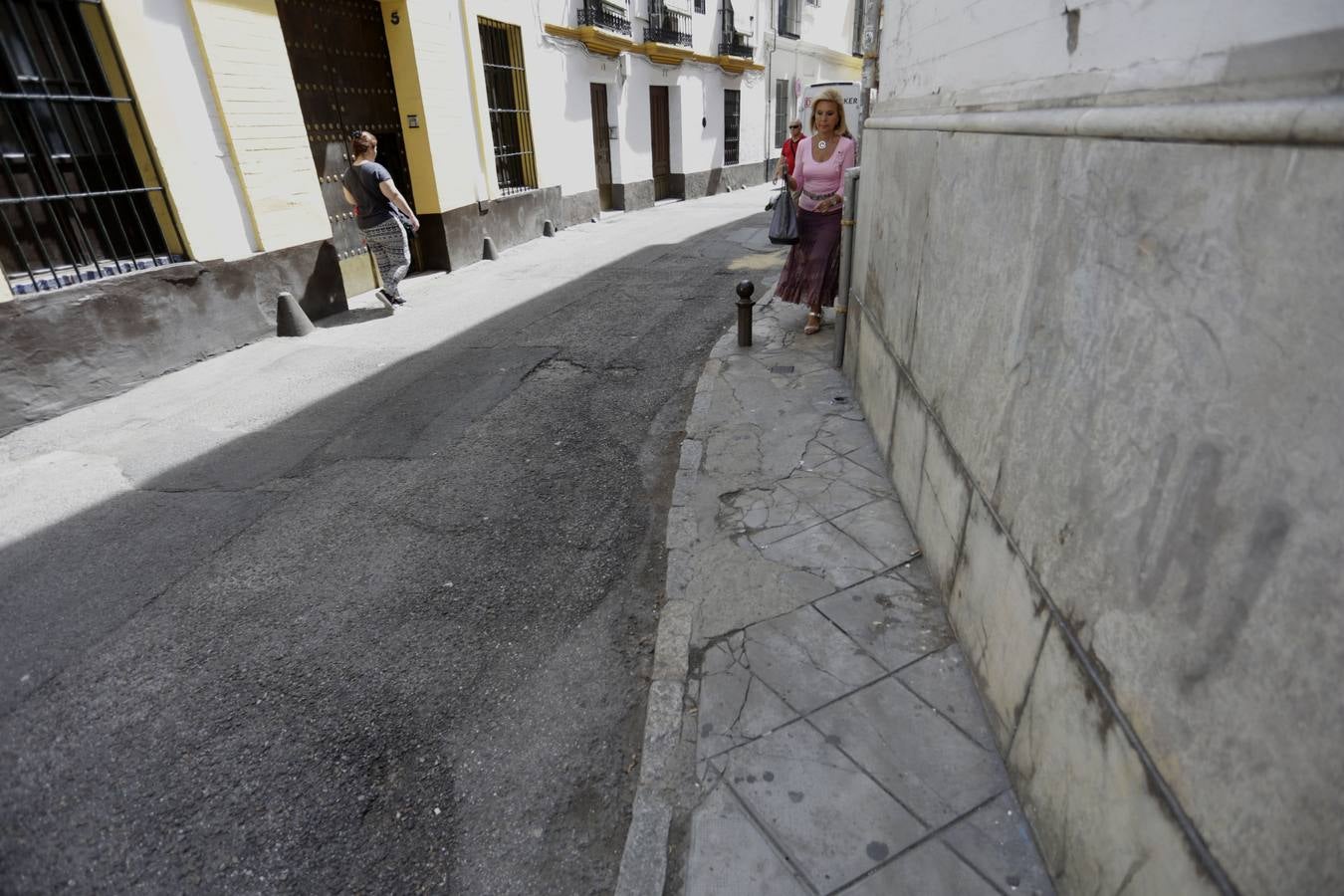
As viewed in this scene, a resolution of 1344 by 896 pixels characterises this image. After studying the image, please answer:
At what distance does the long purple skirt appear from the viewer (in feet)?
20.4

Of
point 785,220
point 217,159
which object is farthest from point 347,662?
point 217,159

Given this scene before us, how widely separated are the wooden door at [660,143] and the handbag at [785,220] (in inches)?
510

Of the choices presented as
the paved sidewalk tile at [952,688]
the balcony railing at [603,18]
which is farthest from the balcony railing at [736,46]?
the paved sidewalk tile at [952,688]

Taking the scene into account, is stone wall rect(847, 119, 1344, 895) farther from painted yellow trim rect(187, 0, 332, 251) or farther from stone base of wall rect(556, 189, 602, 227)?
stone base of wall rect(556, 189, 602, 227)

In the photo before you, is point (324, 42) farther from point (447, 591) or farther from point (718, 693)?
point (718, 693)

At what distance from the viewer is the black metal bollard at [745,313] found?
19.9 feet

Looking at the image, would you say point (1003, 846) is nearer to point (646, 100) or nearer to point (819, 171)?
point (819, 171)

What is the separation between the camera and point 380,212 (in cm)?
851

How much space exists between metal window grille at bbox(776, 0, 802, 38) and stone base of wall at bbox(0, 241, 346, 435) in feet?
71.6

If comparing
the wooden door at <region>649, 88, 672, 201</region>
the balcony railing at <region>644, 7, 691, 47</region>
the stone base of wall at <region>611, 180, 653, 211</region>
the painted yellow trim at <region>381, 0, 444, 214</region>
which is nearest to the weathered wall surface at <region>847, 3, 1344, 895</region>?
the painted yellow trim at <region>381, 0, 444, 214</region>

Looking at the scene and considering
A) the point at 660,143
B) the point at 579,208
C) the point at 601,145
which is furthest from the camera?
the point at 660,143

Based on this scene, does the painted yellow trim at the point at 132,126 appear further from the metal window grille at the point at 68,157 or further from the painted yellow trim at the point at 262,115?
the painted yellow trim at the point at 262,115

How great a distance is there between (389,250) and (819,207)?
558 centimetres

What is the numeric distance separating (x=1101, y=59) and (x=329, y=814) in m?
3.32
